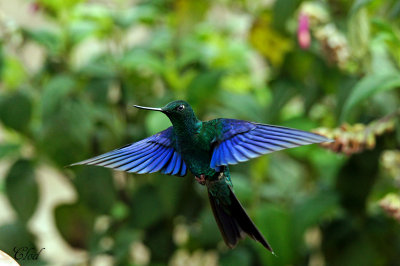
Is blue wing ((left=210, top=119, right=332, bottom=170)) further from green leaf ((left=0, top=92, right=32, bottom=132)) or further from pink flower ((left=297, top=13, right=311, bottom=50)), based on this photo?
green leaf ((left=0, top=92, right=32, bottom=132))

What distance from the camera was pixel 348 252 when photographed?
0.87m

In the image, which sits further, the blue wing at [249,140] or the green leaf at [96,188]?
the green leaf at [96,188]

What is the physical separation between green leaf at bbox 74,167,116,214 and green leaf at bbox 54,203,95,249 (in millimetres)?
94

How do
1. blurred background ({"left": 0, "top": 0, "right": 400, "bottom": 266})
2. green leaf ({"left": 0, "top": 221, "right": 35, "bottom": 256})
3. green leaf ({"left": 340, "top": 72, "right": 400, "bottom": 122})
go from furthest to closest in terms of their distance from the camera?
green leaf ({"left": 0, "top": 221, "right": 35, "bottom": 256})
blurred background ({"left": 0, "top": 0, "right": 400, "bottom": 266})
green leaf ({"left": 340, "top": 72, "right": 400, "bottom": 122})

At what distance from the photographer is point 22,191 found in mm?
972

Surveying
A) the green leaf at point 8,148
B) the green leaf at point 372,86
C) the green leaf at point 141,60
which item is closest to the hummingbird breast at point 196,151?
the green leaf at point 372,86

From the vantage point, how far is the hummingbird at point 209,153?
11.5 inches

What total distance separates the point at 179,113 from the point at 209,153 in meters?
0.04

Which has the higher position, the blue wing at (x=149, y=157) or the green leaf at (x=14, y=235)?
the blue wing at (x=149, y=157)

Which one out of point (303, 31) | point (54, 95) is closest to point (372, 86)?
point (303, 31)

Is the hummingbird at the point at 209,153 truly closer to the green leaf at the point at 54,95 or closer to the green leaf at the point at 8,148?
the green leaf at the point at 54,95

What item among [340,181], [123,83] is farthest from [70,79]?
[340,181]

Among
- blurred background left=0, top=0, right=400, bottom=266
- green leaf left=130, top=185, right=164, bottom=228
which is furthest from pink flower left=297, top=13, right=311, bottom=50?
green leaf left=130, top=185, right=164, bottom=228

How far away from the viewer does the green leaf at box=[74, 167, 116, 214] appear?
0.92 meters
